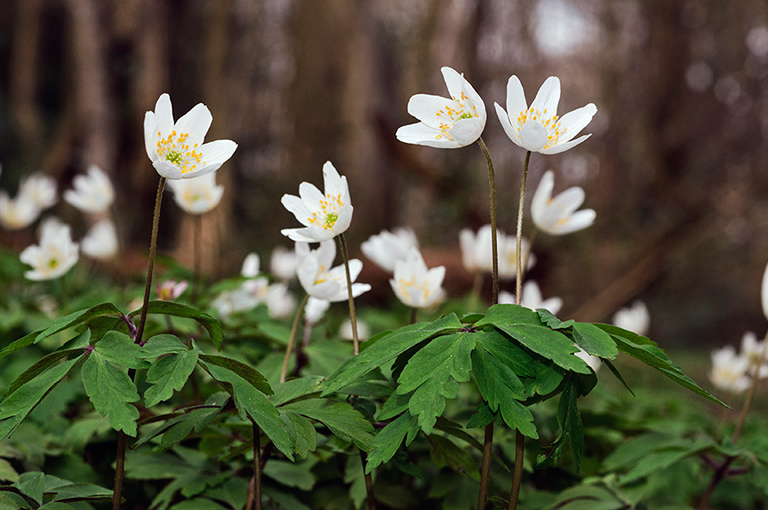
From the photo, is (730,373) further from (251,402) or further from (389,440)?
(251,402)

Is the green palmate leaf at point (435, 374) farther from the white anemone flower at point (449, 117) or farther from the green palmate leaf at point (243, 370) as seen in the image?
the white anemone flower at point (449, 117)

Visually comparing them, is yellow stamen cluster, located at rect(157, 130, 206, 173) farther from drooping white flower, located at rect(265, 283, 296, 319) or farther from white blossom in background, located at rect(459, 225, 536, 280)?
white blossom in background, located at rect(459, 225, 536, 280)

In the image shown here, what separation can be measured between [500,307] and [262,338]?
1018 mm

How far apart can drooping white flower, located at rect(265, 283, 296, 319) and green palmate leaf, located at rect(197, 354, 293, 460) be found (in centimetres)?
113

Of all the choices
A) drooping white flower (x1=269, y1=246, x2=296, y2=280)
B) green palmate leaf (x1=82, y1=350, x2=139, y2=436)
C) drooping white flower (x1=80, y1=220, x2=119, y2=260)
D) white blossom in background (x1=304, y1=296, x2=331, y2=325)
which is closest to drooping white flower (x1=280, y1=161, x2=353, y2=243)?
green palmate leaf (x1=82, y1=350, x2=139, y2=436)

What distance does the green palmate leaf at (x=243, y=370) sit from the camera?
1.11 m

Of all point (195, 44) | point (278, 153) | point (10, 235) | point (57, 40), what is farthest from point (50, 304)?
point (57, 40)

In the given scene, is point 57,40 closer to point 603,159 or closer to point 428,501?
point 603,159

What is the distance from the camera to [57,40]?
12.5 meters

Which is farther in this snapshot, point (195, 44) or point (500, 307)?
point (195, 44)

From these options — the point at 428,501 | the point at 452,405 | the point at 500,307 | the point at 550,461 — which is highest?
the point at 500,307

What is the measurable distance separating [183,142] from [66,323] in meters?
0.42

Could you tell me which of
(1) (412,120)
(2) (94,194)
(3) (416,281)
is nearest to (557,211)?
(3) (416,281)

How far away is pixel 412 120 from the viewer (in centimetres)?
754
